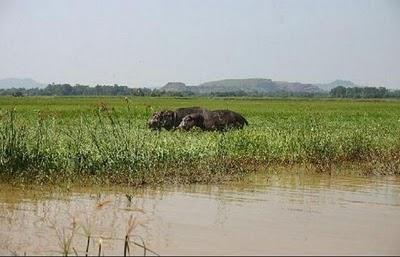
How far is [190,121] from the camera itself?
679 inches

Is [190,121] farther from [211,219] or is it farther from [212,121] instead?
[211,219]

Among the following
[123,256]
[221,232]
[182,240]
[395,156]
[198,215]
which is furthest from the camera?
[395,156]

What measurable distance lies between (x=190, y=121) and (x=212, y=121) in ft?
2.73

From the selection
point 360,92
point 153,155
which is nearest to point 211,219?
point 153,155

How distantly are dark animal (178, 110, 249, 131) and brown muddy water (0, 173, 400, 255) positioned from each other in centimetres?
810

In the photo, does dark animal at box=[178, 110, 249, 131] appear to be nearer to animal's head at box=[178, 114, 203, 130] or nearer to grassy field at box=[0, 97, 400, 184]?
animal's head at box=[178, 114, 203, 130]

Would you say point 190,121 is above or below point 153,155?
above

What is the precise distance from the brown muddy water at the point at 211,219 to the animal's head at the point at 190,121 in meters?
8.03

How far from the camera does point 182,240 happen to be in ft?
17.9

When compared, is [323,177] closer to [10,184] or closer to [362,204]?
[362,204]

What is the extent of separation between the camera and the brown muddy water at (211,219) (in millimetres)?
5254

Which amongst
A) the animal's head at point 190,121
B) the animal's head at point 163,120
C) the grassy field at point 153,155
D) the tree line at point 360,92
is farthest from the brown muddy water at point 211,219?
the tree line at point 360,92

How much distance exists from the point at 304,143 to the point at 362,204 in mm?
4302

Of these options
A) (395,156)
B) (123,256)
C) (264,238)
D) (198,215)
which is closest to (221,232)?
(264,238)
